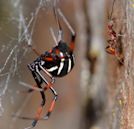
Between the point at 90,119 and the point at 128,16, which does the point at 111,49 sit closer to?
the point at 128,16

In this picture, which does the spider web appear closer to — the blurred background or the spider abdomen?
the blurred background

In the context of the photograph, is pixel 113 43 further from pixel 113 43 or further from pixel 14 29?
pixel 14 29

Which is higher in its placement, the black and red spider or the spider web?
the spider web

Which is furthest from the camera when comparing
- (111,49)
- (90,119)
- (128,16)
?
(90,119)

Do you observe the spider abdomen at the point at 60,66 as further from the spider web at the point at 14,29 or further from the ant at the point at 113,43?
the spider web at the point at 14,29

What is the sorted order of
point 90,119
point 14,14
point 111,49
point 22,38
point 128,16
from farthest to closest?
1. point 90,119
2. point 14,14
3. point 22,38
4. point 111,49
5. point 128,16

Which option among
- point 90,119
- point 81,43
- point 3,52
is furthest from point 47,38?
point 3,52

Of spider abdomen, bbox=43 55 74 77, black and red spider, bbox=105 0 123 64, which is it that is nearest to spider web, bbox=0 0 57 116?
spider abdomen, bbox=43 55 74 77

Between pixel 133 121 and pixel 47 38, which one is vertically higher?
pixel 47 38
